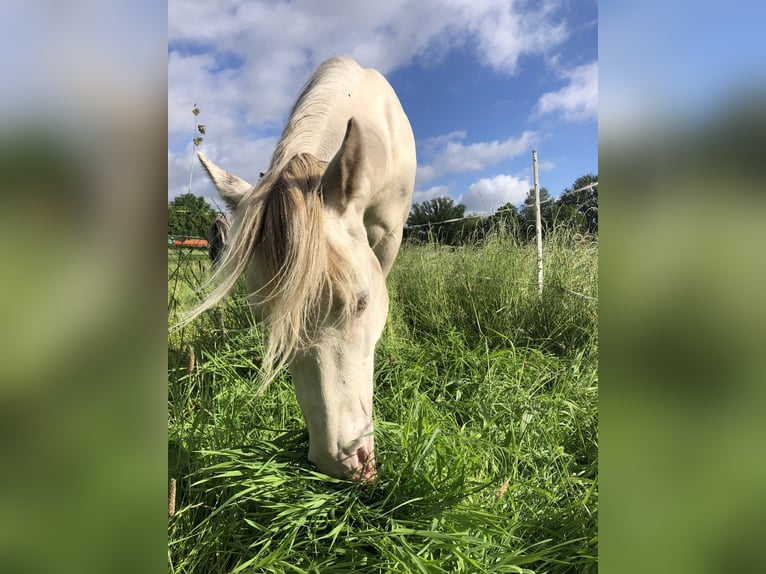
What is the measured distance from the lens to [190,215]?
2.22m

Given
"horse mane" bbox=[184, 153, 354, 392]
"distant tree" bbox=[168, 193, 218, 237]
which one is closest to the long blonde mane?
"horse mane" bbox=[184, 153, 354, 392]

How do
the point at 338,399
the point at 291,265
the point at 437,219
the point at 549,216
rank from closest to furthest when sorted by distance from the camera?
1. the point at 291,265
2. the point at 338,399
3. the point at 549,216
4. the point at 437,219

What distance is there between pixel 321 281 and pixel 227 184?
0.74m

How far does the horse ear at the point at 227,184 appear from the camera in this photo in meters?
1.55

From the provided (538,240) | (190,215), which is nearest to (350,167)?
(190,215)

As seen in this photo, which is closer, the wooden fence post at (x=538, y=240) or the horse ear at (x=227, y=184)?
the horse ear at (x=227, y=184)

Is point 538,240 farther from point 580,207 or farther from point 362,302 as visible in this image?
point 362,302

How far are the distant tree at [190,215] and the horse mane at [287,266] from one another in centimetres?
97

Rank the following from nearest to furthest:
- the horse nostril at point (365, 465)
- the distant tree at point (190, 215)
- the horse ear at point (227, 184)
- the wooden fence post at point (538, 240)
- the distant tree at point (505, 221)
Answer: the horse nostril at point (365, 465)
the horse ear at point (227, 184)
the distant tree at point (190, 215)
the wooden fence post at point (538, 240)
the distant tree at point (505, 221)

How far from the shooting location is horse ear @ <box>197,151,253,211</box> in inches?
61.2

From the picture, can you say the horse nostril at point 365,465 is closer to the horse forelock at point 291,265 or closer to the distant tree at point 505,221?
the horse forelock at point 291,265

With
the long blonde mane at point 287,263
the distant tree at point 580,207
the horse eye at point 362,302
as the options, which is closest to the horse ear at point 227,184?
the long blonde mane at point 287,263
